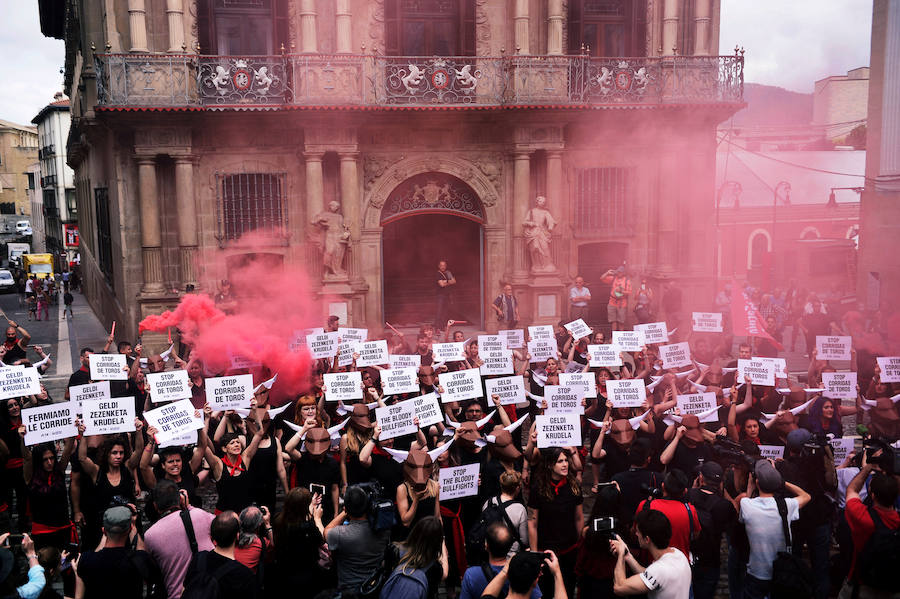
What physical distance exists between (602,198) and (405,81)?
5.47 metres

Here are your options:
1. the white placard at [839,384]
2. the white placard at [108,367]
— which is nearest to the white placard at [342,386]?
the white placard at [108,367]

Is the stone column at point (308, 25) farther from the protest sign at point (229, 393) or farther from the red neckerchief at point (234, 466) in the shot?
the red neckerchief at point (234, 466)

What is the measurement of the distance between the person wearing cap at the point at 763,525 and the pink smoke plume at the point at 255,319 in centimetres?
629

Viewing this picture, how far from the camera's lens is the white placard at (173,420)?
6969 mm

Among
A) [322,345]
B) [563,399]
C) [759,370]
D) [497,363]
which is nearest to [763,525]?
[563,399]

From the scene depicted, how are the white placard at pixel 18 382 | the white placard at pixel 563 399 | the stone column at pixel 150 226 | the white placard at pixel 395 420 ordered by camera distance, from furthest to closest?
the stone column at pixel 150 226 < the white placard at pixel 18 382 < the white placard at pixel 563 399 < the white placard at pixel 395 420

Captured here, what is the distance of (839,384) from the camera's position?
8.82 metres

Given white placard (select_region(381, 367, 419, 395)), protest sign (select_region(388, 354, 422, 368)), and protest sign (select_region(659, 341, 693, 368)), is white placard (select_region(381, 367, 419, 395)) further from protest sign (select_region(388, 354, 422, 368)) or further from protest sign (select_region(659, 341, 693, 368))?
protest sign (select_region(659, 341, 693, 368))

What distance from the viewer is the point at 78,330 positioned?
25.2m

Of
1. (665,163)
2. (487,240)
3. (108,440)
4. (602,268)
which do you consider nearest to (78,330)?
(487,240)

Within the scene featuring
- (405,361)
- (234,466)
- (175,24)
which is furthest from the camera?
(175,24)

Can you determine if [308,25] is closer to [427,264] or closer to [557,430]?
[427,264]

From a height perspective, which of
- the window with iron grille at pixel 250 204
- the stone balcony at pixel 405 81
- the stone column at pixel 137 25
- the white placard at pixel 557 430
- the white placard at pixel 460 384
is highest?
the stone column at pixel 137 25

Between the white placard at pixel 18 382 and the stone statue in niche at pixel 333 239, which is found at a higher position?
the stone statue in niche at pixel 333 239
